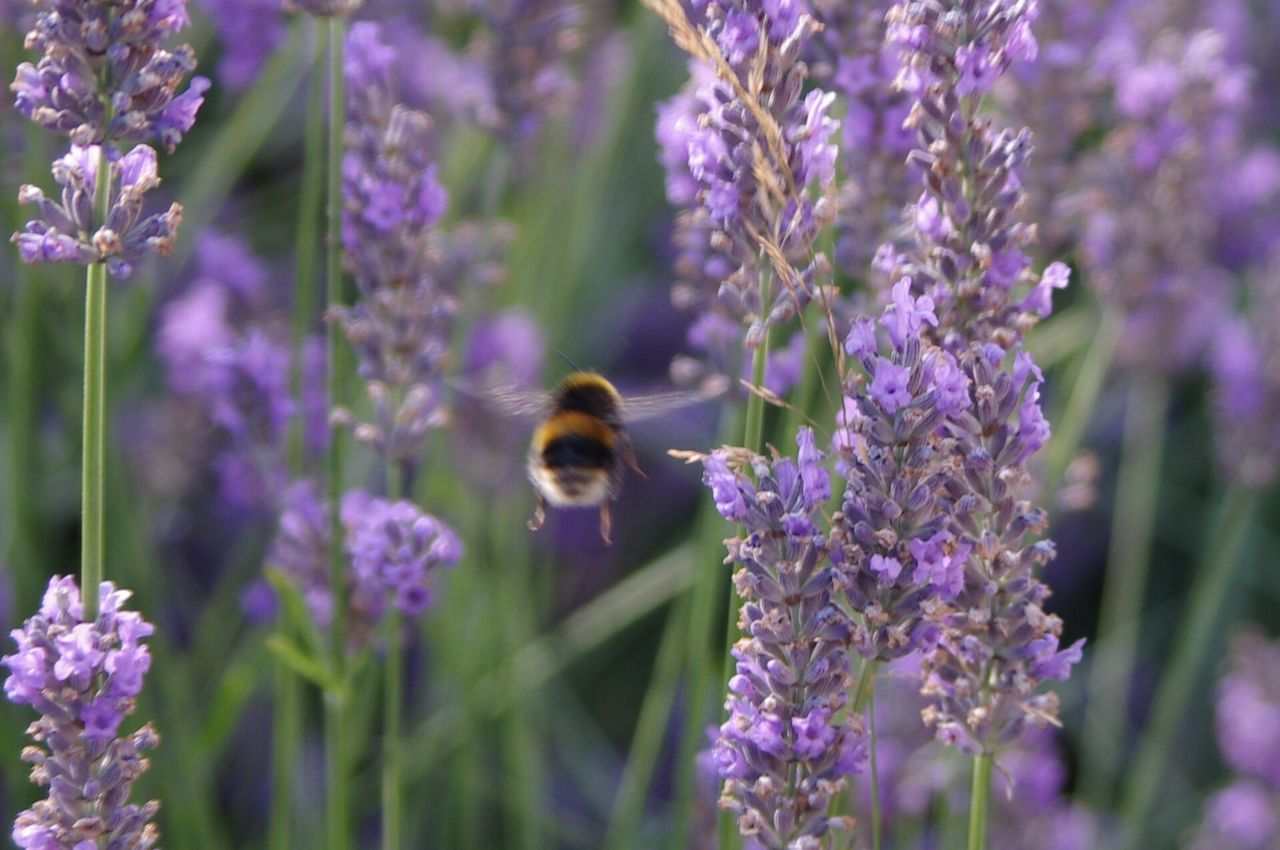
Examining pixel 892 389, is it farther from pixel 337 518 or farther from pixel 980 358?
pixel 337 518

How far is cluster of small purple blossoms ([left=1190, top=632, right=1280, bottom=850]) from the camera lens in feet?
10.8

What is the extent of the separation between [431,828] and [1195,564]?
2.35 metres

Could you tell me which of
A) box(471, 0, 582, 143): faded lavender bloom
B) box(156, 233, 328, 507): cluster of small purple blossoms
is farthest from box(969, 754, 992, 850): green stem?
box(471, 0, 582, 143): faded lavender bloom

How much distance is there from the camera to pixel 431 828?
3.42 meters

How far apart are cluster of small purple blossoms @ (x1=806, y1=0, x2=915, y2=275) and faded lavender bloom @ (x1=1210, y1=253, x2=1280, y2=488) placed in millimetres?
1352

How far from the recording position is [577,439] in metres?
2.32

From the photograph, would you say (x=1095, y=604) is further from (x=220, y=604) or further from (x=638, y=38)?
(x=220, y=604)

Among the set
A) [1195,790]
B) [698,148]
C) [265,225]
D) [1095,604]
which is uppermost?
[265,225]

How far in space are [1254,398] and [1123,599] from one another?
0.62 meters

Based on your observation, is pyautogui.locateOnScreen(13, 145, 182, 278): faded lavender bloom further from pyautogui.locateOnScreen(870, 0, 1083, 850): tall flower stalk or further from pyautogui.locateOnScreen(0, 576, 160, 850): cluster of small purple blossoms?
pyautogui.locateOnScreen(870, 0, 1083, 850): tall flower stalk

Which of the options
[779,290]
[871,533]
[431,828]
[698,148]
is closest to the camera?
[871,533]

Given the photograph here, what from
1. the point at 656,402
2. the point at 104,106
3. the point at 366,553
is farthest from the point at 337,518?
the point at 104,106

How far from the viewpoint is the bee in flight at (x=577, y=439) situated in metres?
2.29

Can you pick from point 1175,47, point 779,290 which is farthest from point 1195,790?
point 779,290
